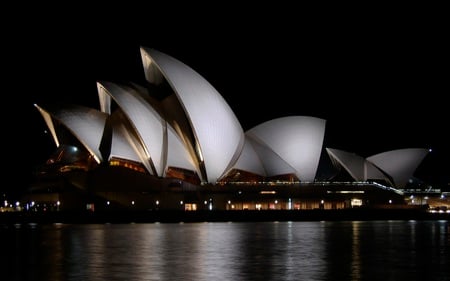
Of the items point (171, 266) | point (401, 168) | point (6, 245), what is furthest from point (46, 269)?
point (401, 168)

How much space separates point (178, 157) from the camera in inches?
1945

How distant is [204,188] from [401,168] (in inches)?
758

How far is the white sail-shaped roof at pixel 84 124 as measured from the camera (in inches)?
1879

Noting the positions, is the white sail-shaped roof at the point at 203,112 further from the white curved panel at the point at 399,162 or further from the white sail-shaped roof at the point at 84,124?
the white curved panel at the point at 399,162

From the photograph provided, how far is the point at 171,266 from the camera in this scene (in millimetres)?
19328

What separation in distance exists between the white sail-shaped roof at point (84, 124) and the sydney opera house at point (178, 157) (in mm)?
72

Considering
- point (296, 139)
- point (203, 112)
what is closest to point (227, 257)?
point (203, 112)

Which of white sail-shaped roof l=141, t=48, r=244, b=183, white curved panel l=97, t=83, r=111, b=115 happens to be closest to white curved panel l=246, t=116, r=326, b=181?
white sail-shaped roof l=141, t=48, r=244, b=183

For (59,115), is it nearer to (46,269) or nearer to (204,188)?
(204,188)

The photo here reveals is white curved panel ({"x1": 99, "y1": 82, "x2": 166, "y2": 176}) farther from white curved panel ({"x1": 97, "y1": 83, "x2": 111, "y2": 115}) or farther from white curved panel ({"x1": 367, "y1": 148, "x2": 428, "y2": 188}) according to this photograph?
white curved panel ({"x1": 367, "y1": 148, "x2": 428, "y2": 188})

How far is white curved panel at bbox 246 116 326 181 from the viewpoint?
176 ft

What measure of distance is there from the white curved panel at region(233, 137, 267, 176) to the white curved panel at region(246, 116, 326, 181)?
1.10 m

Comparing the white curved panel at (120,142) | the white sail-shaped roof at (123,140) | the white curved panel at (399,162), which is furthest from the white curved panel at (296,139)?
the white curved panel at (120,142)

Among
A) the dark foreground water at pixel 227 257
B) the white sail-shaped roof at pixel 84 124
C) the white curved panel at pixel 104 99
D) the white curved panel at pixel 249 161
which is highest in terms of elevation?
the white curved panel at pixel 104 99
